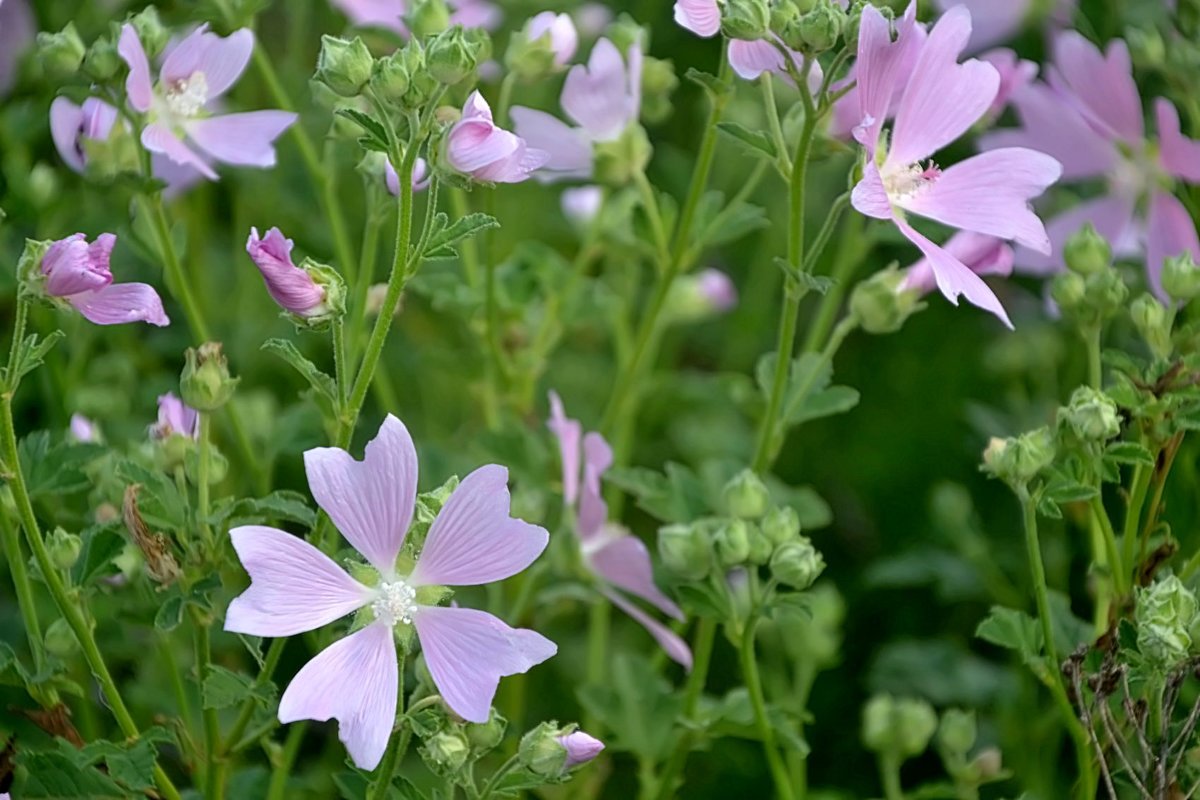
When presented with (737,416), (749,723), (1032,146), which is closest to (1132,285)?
(1032,146)

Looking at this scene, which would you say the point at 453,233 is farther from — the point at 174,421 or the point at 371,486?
the point at 174,421

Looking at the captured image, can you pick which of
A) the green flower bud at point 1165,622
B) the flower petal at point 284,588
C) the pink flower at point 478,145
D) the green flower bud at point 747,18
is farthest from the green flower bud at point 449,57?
the green flower bud at point 1165,622

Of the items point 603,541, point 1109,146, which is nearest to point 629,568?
point 603,541

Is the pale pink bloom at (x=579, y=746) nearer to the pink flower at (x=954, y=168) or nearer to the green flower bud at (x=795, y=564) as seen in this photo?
the green flower bud at (x=795, y=564)

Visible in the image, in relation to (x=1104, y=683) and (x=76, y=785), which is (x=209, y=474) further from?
(x=1104, y=683)

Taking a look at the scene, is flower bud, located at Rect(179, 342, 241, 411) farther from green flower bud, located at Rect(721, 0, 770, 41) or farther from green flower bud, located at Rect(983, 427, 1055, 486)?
green flower bud, located at Rect(983, 427, 1055, 486)
